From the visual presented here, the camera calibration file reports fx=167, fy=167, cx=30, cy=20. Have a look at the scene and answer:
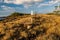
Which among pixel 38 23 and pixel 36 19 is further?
pixel 36 19

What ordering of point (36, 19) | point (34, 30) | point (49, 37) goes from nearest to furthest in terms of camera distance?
point (49, 37) < point (34, 30) < point (36, 19)

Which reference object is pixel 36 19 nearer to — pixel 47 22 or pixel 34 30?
pixel 47 22

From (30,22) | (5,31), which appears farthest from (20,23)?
(5,31)

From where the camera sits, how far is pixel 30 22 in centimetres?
2230

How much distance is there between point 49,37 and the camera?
18.2 metres

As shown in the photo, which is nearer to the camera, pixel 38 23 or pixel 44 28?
pixel 44 28

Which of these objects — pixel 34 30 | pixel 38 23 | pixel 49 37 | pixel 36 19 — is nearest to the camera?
pixel 49 37

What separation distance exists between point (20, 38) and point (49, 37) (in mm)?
3193

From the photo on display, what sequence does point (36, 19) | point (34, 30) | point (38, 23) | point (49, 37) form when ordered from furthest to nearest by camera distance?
point (36, 19), point (38, 23), point (34, 30), point (49, 37)

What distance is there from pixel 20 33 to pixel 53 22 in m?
5.27

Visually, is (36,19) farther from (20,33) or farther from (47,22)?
(20,33)

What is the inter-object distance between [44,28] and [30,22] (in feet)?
8.59

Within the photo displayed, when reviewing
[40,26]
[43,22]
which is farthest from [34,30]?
[43,22]

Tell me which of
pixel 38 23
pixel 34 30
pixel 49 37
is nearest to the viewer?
pixel 49 37
